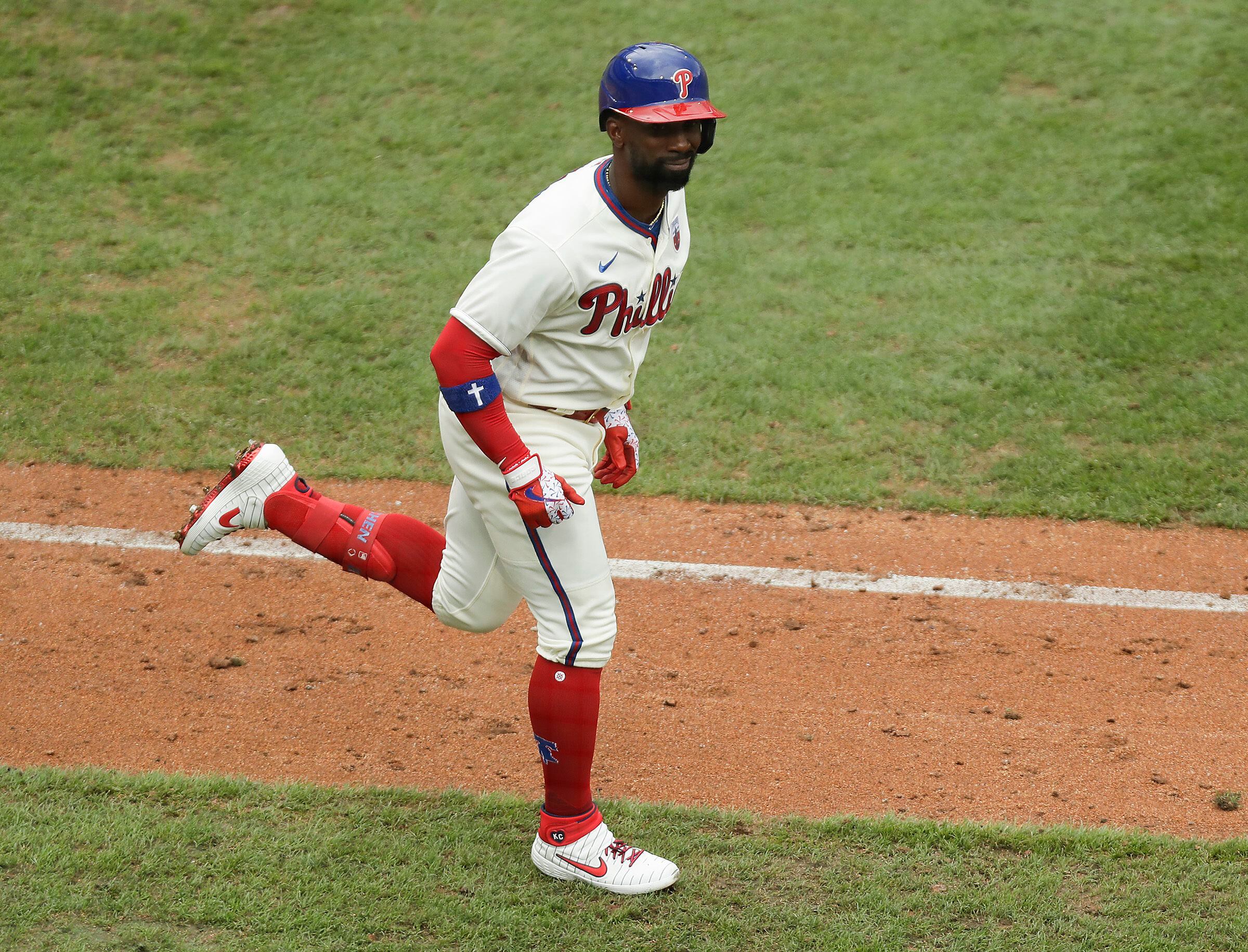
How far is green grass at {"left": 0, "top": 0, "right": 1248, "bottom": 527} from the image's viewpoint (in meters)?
6.27

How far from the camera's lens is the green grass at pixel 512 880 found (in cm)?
335

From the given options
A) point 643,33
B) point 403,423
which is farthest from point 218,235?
point 643,33

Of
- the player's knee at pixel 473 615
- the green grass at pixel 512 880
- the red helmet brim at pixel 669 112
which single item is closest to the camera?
the red helmet brim at pixel 669 112

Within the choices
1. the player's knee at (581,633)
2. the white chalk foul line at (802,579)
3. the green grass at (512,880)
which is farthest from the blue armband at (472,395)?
the white chalk foul line at (802,579)

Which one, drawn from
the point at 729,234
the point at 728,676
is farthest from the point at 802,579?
the point at 729,234

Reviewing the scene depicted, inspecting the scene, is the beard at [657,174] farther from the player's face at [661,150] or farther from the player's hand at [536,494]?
the player's hand at [536,494]

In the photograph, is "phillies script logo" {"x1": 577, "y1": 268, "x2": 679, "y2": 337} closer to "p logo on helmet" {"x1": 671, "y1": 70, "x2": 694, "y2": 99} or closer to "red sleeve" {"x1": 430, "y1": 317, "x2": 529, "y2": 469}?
"red sleeve" {"x1": 430, "y1": 317, "x2": 529, "y2": 469}

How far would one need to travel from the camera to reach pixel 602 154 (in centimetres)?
848

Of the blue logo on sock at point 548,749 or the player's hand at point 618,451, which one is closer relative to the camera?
the blue logo on sock at point 548,749

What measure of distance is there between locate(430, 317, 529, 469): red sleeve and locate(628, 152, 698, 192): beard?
0.59 metres

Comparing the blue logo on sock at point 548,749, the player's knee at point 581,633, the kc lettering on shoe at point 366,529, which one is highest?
the kc lettering on shoe at point 366,529

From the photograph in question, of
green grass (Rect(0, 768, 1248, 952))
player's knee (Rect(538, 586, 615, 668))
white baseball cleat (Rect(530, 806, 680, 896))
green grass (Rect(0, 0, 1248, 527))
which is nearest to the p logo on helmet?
player's knee (Rect(538, 586, 615, 668))

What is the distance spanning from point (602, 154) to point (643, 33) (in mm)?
1630

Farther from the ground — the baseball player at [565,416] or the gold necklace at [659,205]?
the gold necklace at [659,205]
